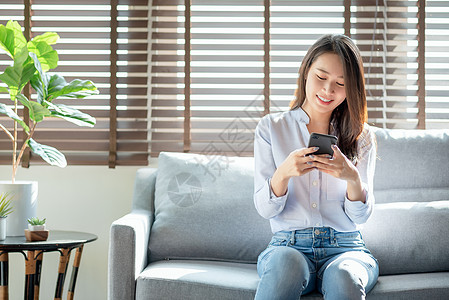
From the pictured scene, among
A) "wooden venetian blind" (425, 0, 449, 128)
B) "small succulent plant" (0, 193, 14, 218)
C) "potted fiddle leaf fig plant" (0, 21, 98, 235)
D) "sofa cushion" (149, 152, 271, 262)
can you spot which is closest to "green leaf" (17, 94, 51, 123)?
"potted fiddle leaf fig plant" (0, 21, 98, 235)

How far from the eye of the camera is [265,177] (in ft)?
6.42

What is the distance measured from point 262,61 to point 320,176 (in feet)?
3.55

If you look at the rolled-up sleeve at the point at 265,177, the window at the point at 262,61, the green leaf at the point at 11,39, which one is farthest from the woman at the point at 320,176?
the green leaf at the point at 11,39

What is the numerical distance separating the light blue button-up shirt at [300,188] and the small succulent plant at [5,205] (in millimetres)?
1091

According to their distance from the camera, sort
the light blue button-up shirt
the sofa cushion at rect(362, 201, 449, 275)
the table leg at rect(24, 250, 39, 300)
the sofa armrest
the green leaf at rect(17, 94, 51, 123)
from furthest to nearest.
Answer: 1. the green leaf at rect(17, 94, 51, 123)
2. the table leg at rect(24, 250, 39, 300)
3. the sofa cushion at rect(362, 201, 449, 275)
4. the sofa armrest
5. the light blue button-up shirt

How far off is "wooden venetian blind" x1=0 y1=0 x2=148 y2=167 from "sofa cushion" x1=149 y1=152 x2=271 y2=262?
46 centimetres

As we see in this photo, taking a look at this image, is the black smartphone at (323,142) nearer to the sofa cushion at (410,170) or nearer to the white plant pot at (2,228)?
the sofa cushion at (410,170)

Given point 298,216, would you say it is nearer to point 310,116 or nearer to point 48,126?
point 310,116

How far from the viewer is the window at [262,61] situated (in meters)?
2.88

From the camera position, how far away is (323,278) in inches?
67.7

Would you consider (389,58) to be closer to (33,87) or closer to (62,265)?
(33,87)

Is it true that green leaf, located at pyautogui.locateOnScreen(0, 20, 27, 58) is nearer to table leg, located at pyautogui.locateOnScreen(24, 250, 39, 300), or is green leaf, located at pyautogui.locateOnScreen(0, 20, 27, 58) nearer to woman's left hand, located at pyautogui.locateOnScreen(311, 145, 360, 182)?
table leg, located at pyautogui.locateOnScreen(24, 250, 39, 300)

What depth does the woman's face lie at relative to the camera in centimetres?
192

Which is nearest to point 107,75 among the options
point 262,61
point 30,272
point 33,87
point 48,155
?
point 33,87
